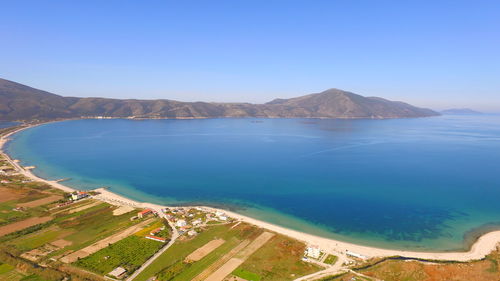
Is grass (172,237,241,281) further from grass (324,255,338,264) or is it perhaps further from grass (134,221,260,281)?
grass (324,255,338,264)

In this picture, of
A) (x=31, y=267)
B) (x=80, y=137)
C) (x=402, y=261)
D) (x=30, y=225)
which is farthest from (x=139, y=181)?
(x=80, y=137)

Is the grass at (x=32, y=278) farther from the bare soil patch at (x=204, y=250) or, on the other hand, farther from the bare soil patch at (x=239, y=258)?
the bare soil patch at (x=239, y=258)

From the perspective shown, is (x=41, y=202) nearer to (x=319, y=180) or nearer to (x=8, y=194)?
(x=8, y=194)

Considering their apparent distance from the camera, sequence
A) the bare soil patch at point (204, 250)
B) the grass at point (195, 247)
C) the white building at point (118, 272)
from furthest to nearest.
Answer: the bare soil patch at point (204, 250)
the grass at point (195, 247)
the white building at point (118, 272)

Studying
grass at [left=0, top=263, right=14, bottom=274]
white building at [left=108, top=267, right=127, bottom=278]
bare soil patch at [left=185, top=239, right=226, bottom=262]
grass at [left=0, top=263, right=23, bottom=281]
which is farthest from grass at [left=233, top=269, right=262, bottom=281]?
grass at [left=0, top=263, right=14, bottom=274]

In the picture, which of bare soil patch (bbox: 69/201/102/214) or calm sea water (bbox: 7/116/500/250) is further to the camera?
bare soil patch (bbox: 69/201/102/214)

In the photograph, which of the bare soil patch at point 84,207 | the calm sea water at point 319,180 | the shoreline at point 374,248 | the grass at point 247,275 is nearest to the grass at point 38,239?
the bare soil patch at point 84,207
